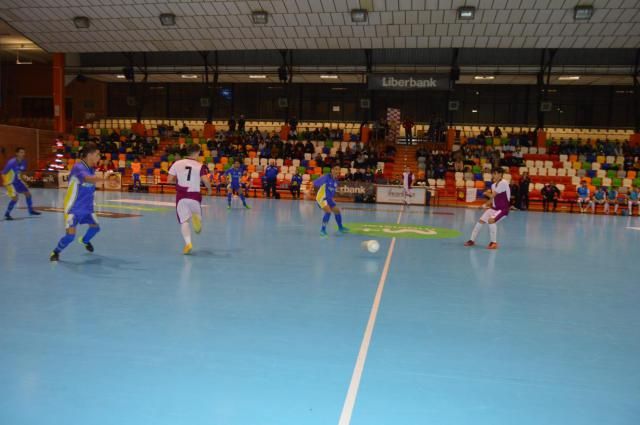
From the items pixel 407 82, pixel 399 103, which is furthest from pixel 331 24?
pixel 399 103

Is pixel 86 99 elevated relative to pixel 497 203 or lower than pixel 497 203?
elevated

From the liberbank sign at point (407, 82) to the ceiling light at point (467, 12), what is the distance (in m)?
4.14

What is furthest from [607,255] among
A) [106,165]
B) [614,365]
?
[106,165]

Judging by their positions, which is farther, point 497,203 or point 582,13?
point 582,13

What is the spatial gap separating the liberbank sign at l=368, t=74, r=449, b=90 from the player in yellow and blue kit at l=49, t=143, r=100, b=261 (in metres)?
23.3

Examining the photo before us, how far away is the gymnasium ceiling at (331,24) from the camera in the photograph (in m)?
25.0

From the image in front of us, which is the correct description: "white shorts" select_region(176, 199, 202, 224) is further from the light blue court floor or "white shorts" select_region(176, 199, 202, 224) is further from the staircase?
the staircase

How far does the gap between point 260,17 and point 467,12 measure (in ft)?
35.0

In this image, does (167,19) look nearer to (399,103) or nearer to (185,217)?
(399,103)

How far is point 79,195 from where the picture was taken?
26.7 ft

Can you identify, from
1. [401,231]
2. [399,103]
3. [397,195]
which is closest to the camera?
[401,231]

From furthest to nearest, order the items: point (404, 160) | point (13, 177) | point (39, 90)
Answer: point (39, 90) → point (404, 160) → point (13, 177)

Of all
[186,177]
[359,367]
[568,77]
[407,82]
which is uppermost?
[568,77]

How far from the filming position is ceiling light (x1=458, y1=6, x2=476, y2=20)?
24875 mm
